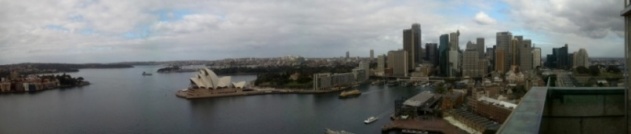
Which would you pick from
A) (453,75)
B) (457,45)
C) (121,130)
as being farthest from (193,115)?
(457,45)

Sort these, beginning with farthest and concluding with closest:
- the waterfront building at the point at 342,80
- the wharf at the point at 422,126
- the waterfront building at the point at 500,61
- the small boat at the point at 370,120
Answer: the waterfront building at the point at 500,61 → the waterfront building at the point at 342,80 → the small boat at the point at 370,120 → the wharf at the point at 422,126

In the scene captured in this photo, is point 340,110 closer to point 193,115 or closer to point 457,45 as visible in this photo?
point 193,115

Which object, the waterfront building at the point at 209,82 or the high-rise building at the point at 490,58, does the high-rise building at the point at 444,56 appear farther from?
the waterfront building at the point at 209,82

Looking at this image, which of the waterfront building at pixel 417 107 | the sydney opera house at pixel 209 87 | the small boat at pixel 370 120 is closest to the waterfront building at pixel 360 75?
the sydney opera house at pixel 209 87

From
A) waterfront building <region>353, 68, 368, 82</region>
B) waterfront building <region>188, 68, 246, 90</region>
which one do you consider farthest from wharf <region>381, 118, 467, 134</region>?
waterfront building <region>353, 68, 368, 82</region>

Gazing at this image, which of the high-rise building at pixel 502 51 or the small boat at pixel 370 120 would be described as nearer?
the small boat at pixel 370 120

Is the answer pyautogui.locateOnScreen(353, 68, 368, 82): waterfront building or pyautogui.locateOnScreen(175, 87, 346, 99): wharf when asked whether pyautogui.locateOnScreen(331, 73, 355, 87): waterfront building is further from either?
pyautogui.locateOnScreen(175, 87, 346, 99): wharf
